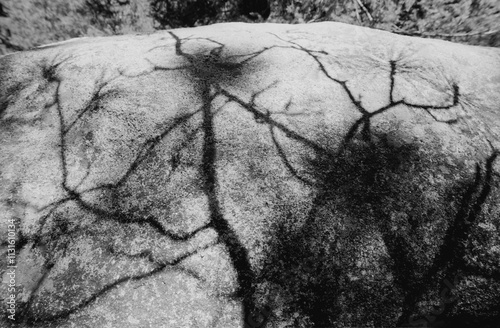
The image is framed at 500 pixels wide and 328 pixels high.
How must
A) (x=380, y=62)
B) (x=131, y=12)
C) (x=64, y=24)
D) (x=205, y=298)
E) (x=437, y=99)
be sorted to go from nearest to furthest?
(x=205, y=298), (x=437, y=99), (x=380, y=62), (x=64, y=24), (x=131, y=12)

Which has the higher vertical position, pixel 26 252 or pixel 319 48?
pixel 319 48

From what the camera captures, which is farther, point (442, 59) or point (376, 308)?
point (442, 59)

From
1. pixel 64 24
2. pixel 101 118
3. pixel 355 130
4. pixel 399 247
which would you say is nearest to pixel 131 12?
pixel 64 24

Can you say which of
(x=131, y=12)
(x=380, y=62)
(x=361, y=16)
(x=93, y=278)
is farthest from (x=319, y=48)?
(x=131, y=12)

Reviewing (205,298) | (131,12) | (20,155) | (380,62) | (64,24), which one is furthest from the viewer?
(131,12)

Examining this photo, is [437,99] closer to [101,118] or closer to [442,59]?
[442,59]

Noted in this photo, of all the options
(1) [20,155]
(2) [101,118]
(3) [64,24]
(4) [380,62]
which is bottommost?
(1) [20,155]
